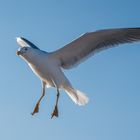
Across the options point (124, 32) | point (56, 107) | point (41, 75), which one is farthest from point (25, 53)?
point (124, 32)

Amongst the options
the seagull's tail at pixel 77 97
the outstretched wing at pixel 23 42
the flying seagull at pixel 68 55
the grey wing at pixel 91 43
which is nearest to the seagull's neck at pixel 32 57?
the flying seagull at pixel 68 55

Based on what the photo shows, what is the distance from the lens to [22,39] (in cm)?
1040

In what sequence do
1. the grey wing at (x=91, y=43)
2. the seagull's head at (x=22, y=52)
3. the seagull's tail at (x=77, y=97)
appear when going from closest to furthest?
the seagull's head at (x=22, y=52), the seagull's tail at (x=77, y=97), the grey wing at (x=91, y=43)

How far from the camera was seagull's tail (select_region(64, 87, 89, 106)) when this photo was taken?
9375 mm

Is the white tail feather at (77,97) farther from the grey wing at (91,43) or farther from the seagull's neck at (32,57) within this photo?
the seagull's neck at (32,57)

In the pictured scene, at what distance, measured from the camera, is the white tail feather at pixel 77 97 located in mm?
9375

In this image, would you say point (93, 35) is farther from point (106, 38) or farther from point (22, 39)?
point (22, 39)

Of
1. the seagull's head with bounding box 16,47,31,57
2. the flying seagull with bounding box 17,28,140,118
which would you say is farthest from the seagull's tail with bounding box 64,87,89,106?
the seagull's head with bounding box 16,47,31,57

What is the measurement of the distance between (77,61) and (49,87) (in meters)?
0.82

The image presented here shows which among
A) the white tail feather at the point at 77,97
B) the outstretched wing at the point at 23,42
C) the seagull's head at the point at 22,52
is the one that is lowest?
the white tail feather at the point at 77,97

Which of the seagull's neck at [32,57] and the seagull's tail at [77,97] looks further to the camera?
the seagull's tail at [77,97]

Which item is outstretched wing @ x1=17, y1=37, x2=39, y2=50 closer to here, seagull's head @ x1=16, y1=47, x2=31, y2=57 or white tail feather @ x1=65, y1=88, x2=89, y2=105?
seagull's head @ x1=16, y1=47, x2=31, y2=57

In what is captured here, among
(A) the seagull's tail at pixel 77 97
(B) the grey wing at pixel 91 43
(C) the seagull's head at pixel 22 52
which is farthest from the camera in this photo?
(B) the grey wing at pixel 91 43

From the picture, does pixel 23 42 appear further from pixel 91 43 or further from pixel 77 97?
pixel 77 97
